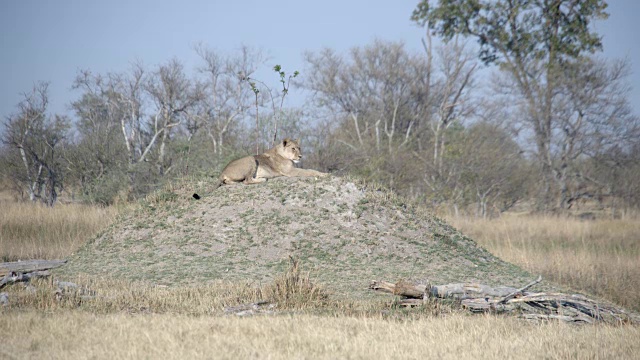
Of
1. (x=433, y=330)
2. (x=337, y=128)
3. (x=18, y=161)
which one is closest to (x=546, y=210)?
(x=337, y=128)

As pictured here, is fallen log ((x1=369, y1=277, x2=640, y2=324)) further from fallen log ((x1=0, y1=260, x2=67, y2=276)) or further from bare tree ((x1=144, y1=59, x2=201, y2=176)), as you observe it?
bare tree ((x1=144, y1=59, x2=201, y2=176))

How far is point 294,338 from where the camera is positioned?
19.2 feet

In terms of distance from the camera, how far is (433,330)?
6.35 meters

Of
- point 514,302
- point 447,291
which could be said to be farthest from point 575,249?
point 447,291

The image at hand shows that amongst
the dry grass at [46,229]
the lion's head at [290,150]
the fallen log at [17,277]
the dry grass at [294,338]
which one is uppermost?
the lion's head at [290,150]

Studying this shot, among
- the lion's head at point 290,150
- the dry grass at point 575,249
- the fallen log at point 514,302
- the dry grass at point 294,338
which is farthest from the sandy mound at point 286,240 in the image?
the dry grass at point 294,338

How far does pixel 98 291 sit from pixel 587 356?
5.43 meters

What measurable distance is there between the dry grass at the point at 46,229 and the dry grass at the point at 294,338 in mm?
6684

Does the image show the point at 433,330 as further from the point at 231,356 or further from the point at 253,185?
the point at 253,185

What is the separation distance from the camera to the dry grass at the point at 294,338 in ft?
17.9

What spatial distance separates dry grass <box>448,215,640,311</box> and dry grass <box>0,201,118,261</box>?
8947 mm

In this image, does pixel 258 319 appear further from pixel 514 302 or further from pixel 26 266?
pixel 26 266

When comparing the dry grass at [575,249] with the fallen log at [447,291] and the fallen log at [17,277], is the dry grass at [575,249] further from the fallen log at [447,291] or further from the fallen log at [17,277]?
the fallen log at [17,277]

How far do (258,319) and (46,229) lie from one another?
415 inches
